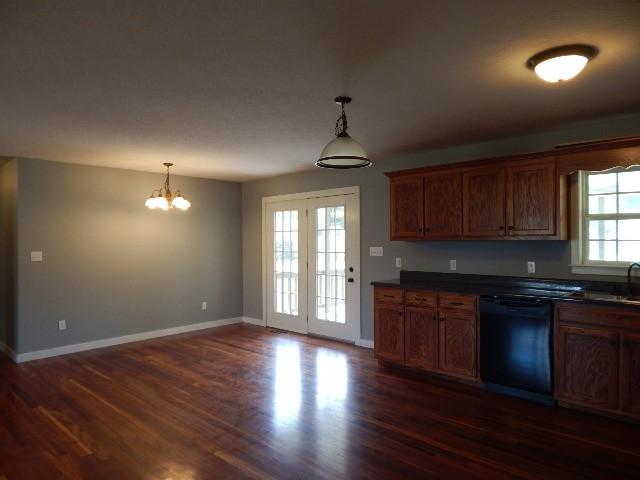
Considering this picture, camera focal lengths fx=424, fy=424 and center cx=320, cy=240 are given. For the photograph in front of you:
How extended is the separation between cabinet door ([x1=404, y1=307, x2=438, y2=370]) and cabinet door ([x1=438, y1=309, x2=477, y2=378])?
0.08m

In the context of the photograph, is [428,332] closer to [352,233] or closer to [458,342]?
[458,342]

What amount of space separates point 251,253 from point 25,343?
336 cm

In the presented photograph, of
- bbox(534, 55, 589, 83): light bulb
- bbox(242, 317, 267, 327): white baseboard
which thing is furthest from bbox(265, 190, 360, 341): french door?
bbox(534, 55, 589, 83): light bulb

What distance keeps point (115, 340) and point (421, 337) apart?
4127 mm

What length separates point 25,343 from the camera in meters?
5.05

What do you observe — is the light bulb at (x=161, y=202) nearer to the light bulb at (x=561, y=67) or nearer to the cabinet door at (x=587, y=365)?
the light bulb at (x=561, y=67)

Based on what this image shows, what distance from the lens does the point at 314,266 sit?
6.25m

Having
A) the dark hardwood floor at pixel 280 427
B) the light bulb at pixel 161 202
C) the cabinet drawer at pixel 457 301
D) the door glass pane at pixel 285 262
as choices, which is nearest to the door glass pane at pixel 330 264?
the door glass pane at pixel 285 262

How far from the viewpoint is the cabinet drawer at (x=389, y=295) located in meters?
4.53

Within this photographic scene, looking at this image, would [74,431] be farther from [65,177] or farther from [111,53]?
[65,177]

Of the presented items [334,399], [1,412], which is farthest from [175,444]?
[1,412]

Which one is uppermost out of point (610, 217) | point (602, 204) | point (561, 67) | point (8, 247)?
point (561, 67)

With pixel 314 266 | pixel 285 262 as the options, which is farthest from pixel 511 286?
pixel 285 262

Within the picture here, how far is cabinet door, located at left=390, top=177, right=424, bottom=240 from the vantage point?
15.3 ft
